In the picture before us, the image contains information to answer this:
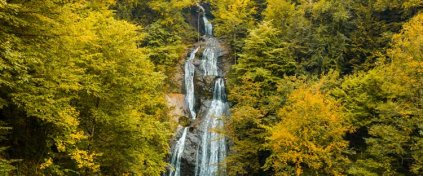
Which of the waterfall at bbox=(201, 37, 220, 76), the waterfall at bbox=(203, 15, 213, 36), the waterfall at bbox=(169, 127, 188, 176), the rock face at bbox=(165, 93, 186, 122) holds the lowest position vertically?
the waterfall at bbox=(169, 127, 188, 176)

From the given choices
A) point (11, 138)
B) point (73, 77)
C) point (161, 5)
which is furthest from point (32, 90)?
point (161, 5)

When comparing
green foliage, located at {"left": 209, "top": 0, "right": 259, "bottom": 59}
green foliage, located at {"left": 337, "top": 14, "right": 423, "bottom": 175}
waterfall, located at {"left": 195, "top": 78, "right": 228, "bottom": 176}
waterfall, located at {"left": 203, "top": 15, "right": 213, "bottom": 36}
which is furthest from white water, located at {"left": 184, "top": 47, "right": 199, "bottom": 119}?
green foliage, located at {"left": 337, "top": 14, "right": 423, "bottom": 175}

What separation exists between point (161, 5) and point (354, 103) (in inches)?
1066

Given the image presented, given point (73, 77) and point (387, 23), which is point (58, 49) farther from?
point (387, 23)

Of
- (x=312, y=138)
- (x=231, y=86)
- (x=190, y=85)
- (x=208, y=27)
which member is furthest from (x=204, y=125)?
(x=208, y=27)

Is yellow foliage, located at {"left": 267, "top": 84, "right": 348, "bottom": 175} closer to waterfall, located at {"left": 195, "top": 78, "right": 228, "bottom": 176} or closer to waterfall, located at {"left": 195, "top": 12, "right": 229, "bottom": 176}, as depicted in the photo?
waterfall, located at {"left": 195, "top": 12, "right": 229, "bottom": 176}

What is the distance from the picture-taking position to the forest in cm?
1172

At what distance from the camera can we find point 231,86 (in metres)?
33.7

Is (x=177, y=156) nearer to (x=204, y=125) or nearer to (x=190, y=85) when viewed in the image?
(x=204, y=125)

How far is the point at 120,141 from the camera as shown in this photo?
16516 mm

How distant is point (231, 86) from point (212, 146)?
6903mm

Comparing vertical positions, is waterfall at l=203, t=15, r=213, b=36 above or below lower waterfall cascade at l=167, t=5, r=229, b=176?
above

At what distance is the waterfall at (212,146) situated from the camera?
1113 inches

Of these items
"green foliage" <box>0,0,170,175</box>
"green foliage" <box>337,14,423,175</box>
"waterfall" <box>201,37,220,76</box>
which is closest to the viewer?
"green foliage" <box>0,0,170,175</box>
